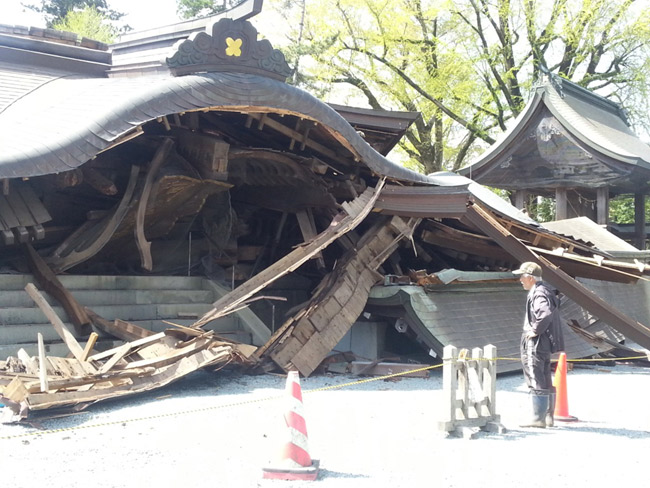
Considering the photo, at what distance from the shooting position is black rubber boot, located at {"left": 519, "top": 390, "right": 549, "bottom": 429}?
6.65m

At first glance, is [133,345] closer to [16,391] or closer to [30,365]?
[30,365]

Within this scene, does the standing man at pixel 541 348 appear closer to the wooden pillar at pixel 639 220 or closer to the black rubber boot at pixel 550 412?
the black rubber boot at pixel 550 412

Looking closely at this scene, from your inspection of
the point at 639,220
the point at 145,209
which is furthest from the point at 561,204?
the point at 145,209

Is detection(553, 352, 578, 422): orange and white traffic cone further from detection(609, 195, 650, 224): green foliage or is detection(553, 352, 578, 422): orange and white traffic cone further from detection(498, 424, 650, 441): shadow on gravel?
detection(609, 195, 650, 224): green foliage

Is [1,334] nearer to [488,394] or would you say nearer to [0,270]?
[0,270]

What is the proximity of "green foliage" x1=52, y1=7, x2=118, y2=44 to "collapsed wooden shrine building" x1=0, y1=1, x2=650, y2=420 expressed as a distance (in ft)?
70.0

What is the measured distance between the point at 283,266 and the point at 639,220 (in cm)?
1693

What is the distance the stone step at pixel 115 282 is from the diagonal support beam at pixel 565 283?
4.48 metres

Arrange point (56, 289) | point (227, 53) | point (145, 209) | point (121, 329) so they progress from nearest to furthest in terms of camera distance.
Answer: point (121, 329)
point (227, 53)
point (56, 289)
point (145, 209)

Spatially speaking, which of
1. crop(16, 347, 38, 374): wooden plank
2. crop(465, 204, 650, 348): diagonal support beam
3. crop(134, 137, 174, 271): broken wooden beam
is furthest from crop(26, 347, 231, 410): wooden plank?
crop(465, 204, 650, 348): diagonal support beam

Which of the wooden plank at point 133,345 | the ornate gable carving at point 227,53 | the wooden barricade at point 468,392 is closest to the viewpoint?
the wooden barricade at point 468,392

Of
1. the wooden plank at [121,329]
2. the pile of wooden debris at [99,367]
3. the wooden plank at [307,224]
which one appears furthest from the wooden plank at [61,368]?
the wooden plank at [307,224]

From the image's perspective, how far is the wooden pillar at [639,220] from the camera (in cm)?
2216

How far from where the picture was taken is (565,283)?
Answer: 1089 centimetres
